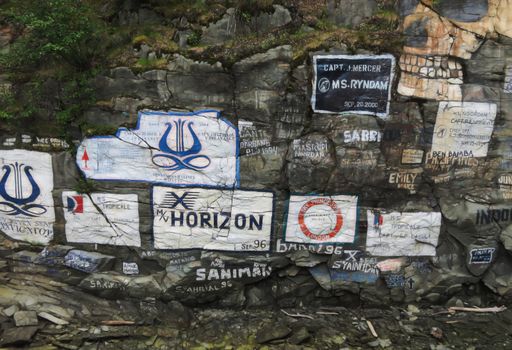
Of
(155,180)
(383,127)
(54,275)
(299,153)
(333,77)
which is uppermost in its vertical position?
(333,77)

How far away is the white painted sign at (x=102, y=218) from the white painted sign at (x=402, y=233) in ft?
11.1

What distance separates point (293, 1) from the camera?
5.39 metres

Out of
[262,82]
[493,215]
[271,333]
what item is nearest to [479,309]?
[493,215]

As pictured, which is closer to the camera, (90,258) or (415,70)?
(415,70)

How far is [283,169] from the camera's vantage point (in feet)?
18.3

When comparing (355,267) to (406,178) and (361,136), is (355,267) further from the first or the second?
(361,136)

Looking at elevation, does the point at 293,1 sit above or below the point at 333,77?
above

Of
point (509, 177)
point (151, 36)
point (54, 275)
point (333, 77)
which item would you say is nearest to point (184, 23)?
point (151, 36)

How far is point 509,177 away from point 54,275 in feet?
22.1

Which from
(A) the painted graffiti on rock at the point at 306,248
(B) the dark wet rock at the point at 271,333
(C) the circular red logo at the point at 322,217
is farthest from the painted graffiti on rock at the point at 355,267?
(B) the dark wet rock at the point at 271,333

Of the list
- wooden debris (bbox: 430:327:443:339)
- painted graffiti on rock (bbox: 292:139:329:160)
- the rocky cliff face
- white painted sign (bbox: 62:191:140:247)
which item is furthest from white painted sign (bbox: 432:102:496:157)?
white painted sign (bbox: 62:191:140:247)

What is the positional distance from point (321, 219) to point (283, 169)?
35.8 inches

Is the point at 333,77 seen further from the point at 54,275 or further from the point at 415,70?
the point at 54,275

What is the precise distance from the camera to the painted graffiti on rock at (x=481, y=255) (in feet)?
19.4
